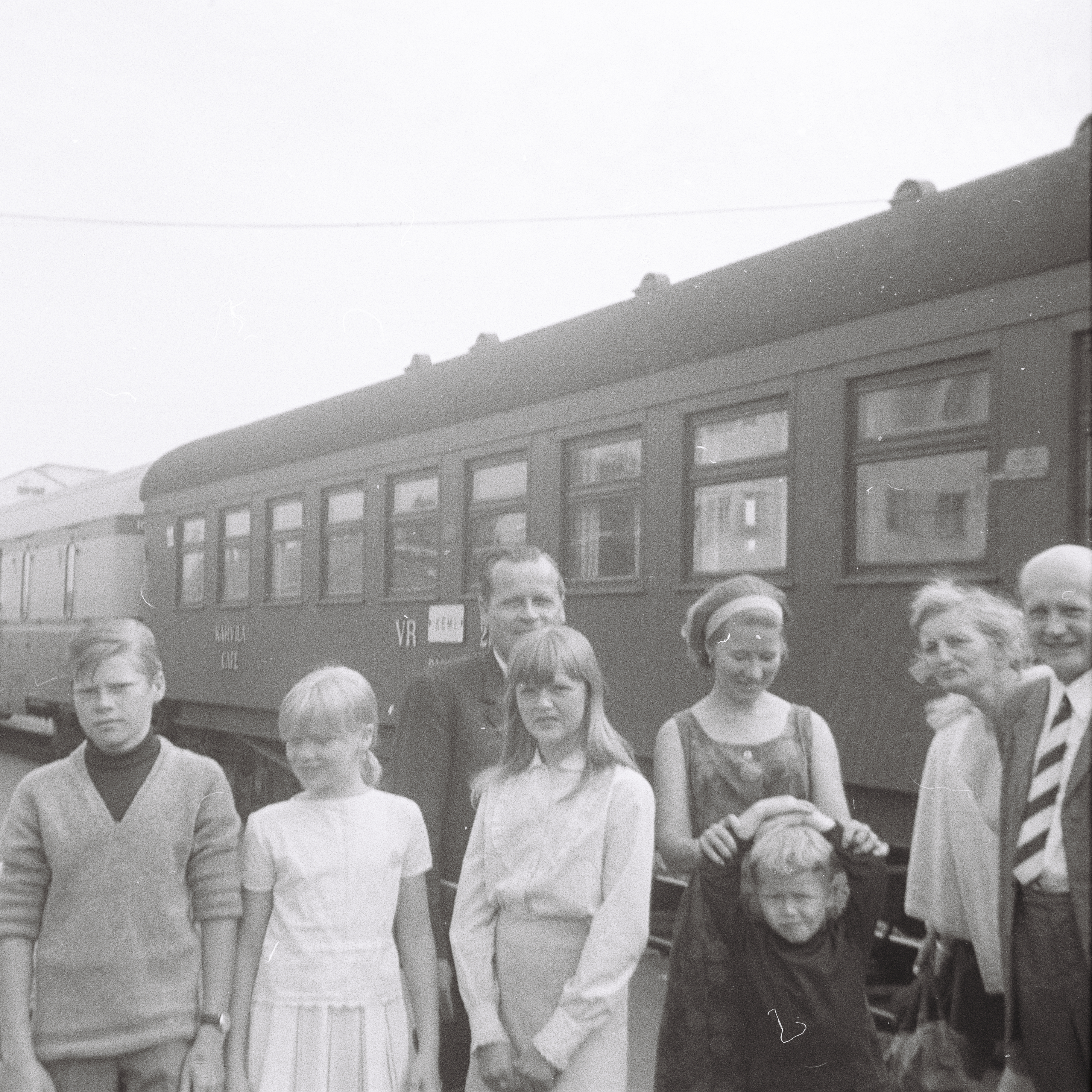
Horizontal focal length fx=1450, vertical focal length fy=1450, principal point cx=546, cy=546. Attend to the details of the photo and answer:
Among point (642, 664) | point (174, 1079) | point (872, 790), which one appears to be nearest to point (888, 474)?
point (872, 790)

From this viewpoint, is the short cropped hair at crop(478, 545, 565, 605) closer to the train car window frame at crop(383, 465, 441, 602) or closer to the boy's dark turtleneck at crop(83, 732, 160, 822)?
the boy's dark turtleneck at crop(83, 732, 160, 822)

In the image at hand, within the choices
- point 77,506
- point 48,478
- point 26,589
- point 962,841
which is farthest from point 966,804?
point 48,478

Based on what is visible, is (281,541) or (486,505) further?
(281,541)

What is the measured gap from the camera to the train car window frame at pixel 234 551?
11.4 meters

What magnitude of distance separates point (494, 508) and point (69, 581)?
27.5 feet

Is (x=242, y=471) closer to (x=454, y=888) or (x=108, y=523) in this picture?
(x=108, y=523)

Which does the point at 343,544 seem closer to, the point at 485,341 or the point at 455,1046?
the point at 485,341

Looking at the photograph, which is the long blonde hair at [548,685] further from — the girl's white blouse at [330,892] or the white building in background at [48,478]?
the white building in background at [48,478]

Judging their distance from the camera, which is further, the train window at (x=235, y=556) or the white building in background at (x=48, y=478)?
the white building in background at (x=48, y=478)

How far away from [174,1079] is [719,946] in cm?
111

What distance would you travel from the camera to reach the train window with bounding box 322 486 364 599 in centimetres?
980

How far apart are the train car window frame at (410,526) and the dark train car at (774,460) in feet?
0.07

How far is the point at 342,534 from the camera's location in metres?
10.1

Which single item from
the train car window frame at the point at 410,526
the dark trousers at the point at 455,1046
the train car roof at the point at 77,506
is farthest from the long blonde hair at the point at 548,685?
the train car roof at the point at 77,506
